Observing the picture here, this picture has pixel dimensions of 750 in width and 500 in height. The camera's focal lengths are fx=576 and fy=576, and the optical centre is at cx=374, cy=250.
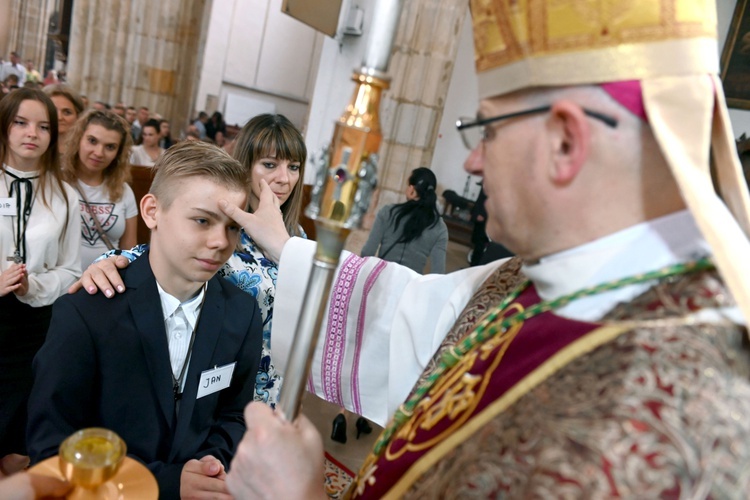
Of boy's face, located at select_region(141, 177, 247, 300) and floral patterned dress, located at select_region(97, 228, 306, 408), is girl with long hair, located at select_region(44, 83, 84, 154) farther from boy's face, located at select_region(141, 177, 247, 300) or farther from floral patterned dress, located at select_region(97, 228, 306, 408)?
boy's face, located at select_region(141, 177, 247, 300)

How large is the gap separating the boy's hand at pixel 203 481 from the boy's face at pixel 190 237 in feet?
1.64

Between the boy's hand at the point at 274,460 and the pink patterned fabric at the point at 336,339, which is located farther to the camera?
the pink patterned fabric at the point at 336,339

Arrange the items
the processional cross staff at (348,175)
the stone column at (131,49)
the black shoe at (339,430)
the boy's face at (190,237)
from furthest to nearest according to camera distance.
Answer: the stone column at (131,49)
the black shoe at (339,430)
the boy's face at (190,237)
the processional cross staff at (348,175)

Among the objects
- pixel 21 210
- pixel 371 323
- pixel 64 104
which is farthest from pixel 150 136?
pixel 371 323

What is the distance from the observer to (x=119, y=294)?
5.31 feet

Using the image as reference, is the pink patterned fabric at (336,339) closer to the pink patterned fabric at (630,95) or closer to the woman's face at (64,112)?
the pink patterned fabric at (630,95)

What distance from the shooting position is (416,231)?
4316mm

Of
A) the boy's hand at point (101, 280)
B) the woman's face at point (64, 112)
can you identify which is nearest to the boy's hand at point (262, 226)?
the boy's hand at point (101, 280)

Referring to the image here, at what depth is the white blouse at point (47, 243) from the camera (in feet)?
8.82

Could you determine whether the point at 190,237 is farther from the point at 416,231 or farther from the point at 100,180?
the point at 416,231

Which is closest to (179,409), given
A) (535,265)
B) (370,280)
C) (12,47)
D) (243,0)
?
(370,280)

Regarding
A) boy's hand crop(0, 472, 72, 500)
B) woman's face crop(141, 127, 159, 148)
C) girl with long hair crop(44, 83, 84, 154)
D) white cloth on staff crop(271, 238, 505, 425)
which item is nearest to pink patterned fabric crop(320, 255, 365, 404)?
white cloth on staff crop(271, 238, 505, 425)

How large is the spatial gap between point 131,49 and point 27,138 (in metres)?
9.29

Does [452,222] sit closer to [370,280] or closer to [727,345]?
[370,280]
